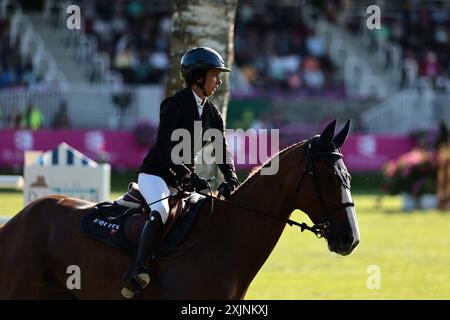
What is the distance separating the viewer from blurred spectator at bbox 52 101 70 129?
30.4 m

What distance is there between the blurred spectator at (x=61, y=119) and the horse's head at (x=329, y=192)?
23044 mm

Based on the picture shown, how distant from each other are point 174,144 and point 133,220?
0.71 meters

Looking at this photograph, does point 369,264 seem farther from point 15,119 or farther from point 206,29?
point 15,119

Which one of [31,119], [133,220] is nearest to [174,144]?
[133,220]

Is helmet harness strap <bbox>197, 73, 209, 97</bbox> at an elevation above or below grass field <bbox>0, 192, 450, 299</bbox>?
above

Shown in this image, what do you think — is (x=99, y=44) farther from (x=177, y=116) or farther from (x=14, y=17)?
(x=177, y=116)

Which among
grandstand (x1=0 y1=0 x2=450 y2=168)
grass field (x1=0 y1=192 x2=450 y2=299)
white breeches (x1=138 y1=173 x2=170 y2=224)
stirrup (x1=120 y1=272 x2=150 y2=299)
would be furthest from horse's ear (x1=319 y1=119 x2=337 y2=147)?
grandstand (x1=0 y1=0 x2=450 y2=168)

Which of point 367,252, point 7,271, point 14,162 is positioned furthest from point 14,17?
point 7,271

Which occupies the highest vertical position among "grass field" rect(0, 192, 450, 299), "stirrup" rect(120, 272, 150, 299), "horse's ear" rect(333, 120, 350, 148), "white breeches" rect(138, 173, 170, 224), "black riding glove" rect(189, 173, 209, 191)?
"horse's ear" rect(333, 120, 350, 148)

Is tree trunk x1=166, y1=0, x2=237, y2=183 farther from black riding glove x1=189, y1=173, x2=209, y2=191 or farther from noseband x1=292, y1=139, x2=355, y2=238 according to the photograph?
noseband x1=292, y1=139, x2=355, y2=238

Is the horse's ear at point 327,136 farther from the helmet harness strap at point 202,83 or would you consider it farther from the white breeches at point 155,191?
the white breeches at point 155,191

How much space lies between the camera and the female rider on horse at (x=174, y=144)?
26.2 ft

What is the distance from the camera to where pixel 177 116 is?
Answer: 816 centimetres

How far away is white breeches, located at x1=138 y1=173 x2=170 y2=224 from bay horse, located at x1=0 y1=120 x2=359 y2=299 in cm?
28
